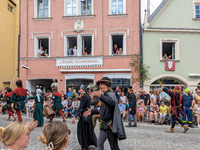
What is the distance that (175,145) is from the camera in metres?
7.45

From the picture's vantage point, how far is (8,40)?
991 inches

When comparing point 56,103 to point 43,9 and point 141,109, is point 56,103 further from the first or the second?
point 43,9

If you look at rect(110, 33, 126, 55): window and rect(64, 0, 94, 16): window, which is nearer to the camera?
rect(110, 33, 126, 55): window

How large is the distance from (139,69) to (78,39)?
5674 mm

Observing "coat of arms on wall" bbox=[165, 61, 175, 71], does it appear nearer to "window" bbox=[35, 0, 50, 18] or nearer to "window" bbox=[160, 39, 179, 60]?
"window" bbox=[160, 39, 179, 60]

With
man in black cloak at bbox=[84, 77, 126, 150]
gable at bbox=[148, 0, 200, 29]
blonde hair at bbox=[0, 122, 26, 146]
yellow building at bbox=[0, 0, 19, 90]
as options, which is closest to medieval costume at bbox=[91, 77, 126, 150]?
man in black cloak at bbox=[84, 77, 126, 150]

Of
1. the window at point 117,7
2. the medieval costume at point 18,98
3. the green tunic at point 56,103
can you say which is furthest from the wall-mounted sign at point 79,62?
the medieval costume at point 18,98

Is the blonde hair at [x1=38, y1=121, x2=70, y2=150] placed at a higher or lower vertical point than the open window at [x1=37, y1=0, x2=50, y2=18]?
lower

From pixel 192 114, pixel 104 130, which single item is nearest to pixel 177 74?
pixel 192 114

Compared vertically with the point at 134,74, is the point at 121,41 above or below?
above

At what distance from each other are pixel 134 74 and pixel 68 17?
24.0ft

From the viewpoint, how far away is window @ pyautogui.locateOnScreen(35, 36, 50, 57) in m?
19.4

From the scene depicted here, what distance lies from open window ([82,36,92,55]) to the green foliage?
3814 mm

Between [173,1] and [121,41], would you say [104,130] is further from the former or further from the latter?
[173,1]
